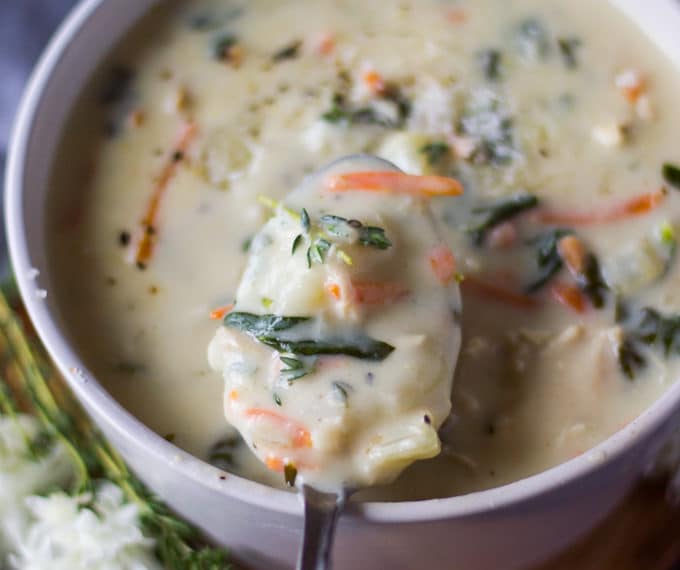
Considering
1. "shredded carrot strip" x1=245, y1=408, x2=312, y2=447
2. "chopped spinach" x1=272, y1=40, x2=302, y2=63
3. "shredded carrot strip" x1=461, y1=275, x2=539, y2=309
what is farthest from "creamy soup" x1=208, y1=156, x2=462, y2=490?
"chopped spinach" x1=272, y1=40, x2=302, y2=63

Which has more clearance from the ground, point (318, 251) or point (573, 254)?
point (318, 251)

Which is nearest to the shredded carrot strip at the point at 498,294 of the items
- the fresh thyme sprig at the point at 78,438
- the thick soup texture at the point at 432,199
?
the thick soup texture at the point at 432,199

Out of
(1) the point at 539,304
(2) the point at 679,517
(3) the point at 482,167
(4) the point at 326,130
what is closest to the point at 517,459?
(1) the point at 539,304

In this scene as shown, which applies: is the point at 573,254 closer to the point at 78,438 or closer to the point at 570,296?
the point at 570,296

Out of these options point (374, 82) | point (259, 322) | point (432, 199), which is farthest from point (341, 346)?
point (374, 82)

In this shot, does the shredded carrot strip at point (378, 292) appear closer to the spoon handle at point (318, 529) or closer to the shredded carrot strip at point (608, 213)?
the spoon handle at point (318, 529)
